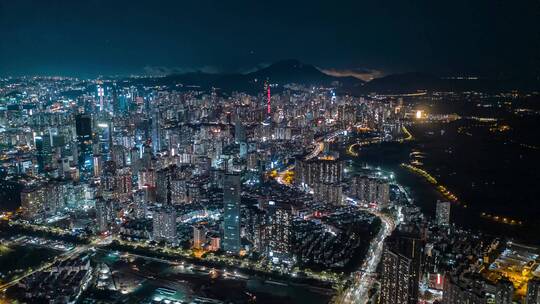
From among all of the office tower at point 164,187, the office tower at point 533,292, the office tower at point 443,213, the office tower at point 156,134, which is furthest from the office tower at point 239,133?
the office tower at point 533,292

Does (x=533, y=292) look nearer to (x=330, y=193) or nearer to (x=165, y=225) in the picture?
(x=330, y=193)

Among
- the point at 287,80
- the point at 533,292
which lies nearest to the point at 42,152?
the point at 287,80

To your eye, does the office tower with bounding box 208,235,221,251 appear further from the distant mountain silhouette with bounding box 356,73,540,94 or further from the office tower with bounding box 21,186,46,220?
the distant mountain silhouette with bounding box 356,73,540,94

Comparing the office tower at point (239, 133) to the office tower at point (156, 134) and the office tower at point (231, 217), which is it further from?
the office tower at point (231, 217)

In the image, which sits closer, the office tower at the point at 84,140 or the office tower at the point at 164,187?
the office tower at the point at 164,187

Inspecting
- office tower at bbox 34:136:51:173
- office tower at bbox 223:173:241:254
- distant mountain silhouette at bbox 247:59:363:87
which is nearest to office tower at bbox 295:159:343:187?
office tower at bbox 223:173:241:254

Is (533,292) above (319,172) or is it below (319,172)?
below

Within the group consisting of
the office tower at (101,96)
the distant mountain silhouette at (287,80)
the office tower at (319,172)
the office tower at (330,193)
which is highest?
the distant mountain silhouette at (287,80)
